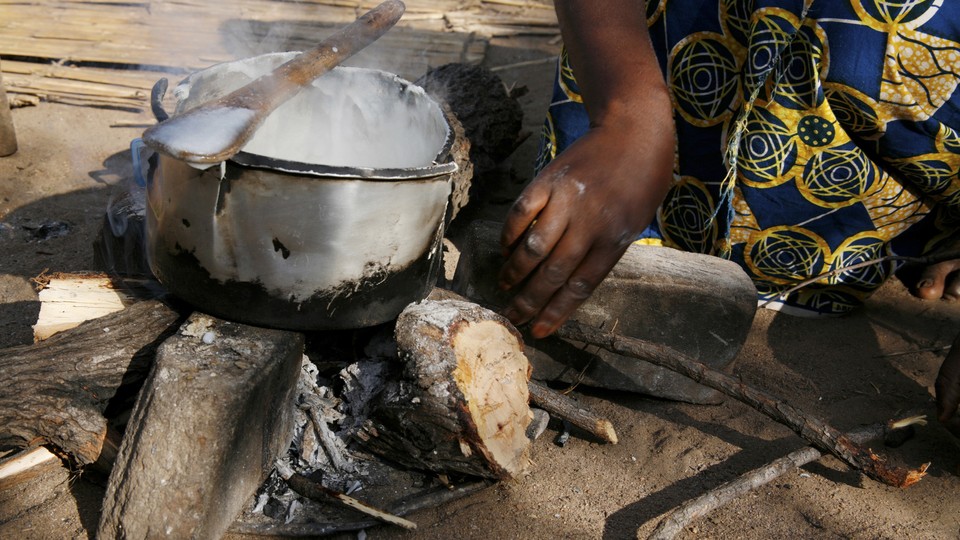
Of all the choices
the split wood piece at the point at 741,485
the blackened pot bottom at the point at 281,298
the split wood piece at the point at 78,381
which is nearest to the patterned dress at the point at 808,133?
the split wood piece at the point at 741,485

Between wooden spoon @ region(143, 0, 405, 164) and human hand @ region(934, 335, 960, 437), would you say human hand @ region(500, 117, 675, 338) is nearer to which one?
wooden spoon @ region(143, 0, 405, 164)

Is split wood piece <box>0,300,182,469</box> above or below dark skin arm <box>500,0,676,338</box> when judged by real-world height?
below

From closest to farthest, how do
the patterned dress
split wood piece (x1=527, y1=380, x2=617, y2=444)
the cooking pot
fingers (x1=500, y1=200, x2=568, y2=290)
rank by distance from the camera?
the cooking pot, fingers (x1=500, y1=200, x2=568, y2=290), split wood piece (x1=527, y1=380, x2=617, y2=444), the patterned dress

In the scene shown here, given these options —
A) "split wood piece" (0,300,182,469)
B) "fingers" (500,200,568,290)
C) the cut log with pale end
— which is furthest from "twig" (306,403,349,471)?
"fingers" (500,200,568,290)

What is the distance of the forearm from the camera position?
1.88 meters

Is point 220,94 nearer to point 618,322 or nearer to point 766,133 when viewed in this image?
point 618,322

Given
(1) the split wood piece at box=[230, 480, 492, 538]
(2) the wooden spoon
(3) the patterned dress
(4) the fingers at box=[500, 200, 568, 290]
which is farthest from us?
(3) the patterned dress

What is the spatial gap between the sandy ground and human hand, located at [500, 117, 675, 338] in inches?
18.7

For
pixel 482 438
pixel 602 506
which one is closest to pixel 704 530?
pixel 602 506

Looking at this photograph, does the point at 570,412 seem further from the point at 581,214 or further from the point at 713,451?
the point at 581,214

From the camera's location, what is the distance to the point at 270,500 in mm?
1868

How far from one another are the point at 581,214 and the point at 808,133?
108cm

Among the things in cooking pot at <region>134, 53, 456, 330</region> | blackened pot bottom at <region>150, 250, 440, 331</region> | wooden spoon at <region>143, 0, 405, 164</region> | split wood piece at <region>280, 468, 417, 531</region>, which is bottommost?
split wood piece at <region>280, 468, 417, 531</region>

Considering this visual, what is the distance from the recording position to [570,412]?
209 cm
